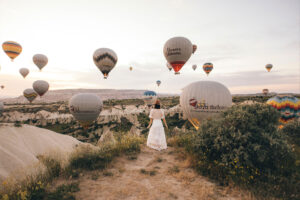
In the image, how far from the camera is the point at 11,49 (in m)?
36.0

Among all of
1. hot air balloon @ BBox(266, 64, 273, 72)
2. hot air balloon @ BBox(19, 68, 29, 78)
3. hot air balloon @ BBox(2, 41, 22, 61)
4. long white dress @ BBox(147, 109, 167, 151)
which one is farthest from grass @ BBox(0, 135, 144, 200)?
hot air balloon @ BBox(19, 68, 29, 78)

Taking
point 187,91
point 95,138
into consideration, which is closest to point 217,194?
point 187,91

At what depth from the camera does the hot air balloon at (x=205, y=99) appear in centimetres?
1141

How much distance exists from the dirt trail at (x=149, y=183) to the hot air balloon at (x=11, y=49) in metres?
46.1

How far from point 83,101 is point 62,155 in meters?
10.9

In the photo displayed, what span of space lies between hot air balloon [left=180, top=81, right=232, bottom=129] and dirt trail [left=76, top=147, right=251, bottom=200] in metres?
5.92

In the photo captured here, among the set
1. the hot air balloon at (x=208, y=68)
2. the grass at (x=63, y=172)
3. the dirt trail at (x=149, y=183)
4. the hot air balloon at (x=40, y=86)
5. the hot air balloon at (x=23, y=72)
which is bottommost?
the dirt trail at (x=149, y=183)

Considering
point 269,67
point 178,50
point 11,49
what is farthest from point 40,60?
point 269,67

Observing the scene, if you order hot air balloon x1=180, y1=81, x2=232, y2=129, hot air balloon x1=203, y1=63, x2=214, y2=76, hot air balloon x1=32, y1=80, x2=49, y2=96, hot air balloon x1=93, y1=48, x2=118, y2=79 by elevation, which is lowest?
hot air balloon x1=180, y1=81, x2=232, y2=129

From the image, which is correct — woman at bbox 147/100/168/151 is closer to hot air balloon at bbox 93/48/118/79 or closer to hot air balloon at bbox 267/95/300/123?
hot air balloon at bbox 267/95/300/123

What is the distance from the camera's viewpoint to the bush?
16.0 ft

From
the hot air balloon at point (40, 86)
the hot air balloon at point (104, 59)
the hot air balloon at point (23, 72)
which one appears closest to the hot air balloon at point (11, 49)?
the hot air balloon at point (40, 86)

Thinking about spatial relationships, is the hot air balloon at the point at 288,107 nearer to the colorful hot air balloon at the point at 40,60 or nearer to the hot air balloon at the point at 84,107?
the hot air balloon at the point at 84,107

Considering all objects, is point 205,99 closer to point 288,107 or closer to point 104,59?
point 288,107
